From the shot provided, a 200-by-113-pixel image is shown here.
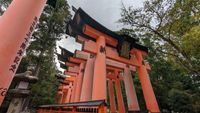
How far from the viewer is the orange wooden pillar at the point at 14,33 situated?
87.6 inches

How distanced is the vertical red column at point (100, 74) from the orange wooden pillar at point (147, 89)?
10.8ft

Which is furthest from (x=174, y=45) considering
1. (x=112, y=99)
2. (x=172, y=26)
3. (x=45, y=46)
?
(x=45, y=46)

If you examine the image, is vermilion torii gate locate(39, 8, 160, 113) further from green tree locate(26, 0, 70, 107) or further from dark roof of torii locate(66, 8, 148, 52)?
green tree locate(26, 0, 70, 107)

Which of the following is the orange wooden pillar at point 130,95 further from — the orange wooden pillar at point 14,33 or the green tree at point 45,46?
the orange wooden pillar at point 14,33

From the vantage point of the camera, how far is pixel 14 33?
2.38 meters

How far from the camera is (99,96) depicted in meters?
7.34

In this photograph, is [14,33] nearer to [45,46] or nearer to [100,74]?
[100,74]

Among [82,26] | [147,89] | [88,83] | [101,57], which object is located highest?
[82,26]

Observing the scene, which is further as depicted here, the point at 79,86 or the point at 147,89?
the point at 79,86

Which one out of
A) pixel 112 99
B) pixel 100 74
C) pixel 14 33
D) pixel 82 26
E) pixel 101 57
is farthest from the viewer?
pixel 112 99

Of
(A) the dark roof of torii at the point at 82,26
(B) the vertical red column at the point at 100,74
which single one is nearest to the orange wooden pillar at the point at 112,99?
(A) the dark roof of torii at the point at 82,26

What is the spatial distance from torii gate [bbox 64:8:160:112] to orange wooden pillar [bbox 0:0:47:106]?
17.3ft

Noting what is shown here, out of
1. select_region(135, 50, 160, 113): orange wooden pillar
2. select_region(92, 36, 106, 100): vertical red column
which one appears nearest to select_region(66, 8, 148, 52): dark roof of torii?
select_region(92, 36, 106, 100): vertical red column

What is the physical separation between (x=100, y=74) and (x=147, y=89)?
11.7 feet
